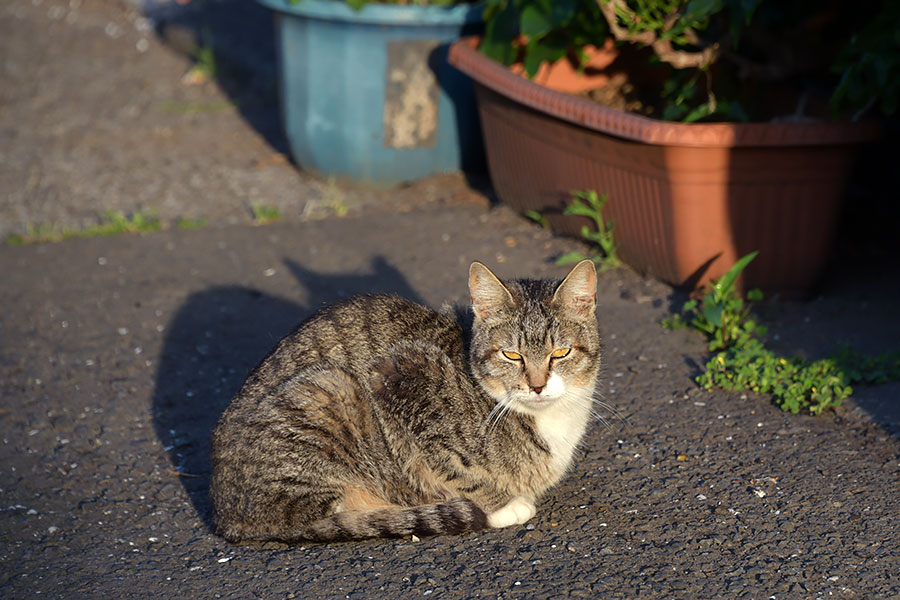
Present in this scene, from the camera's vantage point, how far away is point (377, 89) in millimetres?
6609

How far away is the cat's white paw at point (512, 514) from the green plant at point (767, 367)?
1.24 meters

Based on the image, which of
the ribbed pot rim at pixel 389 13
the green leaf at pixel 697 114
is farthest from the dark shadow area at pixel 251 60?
the green leaf at pixel 697 114

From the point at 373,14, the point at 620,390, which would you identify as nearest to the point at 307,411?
the point at 620,390

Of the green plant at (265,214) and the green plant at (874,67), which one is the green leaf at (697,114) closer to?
the green plant at (874,67)

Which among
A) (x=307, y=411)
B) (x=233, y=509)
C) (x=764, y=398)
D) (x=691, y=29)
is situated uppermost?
(x=691, y=29)

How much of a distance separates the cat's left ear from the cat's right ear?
0.19 m

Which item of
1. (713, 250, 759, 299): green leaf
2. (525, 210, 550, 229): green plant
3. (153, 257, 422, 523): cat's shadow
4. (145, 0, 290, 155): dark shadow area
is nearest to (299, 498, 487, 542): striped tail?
(153, 257, 422, 523): cat's shadow

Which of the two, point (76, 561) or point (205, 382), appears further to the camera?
point (205, 382)

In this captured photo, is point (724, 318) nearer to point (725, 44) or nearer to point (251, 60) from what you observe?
point (725, 44)

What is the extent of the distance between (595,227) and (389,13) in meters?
2.05

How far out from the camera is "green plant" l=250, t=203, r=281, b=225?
6.53 m

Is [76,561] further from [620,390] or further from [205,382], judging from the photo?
[620,390]

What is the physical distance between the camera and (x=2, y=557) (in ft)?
11.0

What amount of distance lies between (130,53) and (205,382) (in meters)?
6.75
